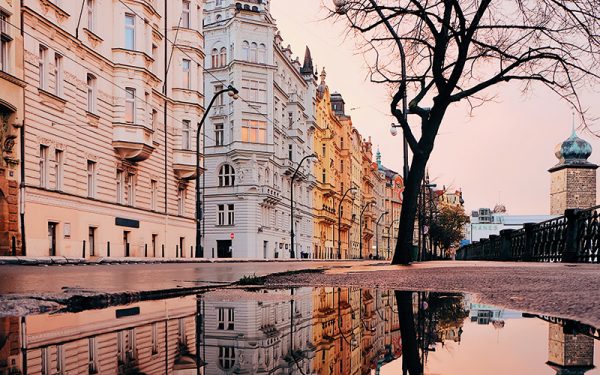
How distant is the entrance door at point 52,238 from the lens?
75.7 ft

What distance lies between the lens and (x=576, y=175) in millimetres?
151500

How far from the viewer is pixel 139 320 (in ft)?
10.4

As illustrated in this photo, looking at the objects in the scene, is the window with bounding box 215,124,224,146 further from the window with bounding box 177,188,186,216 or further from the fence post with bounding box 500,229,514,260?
the fence post with bounding box 500,229,514,260

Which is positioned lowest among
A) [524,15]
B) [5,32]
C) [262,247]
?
[262,247]

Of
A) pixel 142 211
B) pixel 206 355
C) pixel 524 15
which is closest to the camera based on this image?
pixel 206 355

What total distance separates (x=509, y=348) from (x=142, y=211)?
1217 inches

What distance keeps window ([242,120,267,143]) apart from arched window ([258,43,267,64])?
528cm

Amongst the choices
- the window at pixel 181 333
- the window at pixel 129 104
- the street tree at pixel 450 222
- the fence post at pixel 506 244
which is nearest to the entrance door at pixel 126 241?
the window at pixel 129 104

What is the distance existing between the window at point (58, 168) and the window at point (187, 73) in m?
13.9

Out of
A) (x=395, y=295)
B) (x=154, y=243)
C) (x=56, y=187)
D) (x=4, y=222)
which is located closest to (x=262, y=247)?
(x=154, y=243)

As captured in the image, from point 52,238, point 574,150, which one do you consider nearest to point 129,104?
point 52,238

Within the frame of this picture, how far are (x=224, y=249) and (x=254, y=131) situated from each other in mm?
10125

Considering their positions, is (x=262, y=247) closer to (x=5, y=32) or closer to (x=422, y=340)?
(x=5, y=32)

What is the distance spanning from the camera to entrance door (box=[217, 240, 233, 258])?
5188 cm
